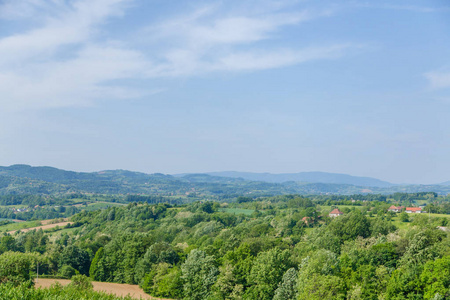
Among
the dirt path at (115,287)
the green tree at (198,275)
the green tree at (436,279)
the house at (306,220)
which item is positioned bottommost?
the dirt path at (115,287)

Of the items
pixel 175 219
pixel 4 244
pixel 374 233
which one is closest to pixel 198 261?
pixel 374 233

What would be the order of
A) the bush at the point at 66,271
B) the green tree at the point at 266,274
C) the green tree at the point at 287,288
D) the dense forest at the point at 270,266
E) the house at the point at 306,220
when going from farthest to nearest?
the house at the point at 306,220 → the bush at the point at 66,271 → the green tree at the point at 266,274 → the green tree at the point at 287,288 → the dense forest at the point at 270,266

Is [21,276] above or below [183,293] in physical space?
above

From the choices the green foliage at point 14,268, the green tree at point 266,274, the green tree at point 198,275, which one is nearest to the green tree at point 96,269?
the green tree at point 198,275

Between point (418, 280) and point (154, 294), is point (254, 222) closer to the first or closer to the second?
point (154, 294)

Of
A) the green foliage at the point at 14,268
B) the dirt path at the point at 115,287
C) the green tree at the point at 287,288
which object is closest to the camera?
the green foliage at the point at 14,268

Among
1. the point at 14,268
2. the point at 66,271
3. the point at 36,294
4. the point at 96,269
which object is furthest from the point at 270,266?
the point at 66,271

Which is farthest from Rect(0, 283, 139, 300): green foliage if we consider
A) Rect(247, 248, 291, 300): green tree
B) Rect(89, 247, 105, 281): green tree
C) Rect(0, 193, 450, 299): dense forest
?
Rect(89, 247, 105, 281): green tree

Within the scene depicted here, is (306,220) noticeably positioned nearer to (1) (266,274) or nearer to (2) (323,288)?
(1) (266,274)

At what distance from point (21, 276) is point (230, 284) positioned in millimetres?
26719

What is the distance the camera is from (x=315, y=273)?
48.5 m

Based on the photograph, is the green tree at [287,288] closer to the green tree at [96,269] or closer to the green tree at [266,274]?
the green tree at [266,274]

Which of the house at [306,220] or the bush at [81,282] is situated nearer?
the bush at [81,282]

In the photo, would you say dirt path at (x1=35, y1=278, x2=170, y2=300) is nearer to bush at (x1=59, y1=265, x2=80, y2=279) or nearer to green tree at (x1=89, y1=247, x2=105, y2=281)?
green tree at (x1=89, y1=247, x2=105, y2=281)
